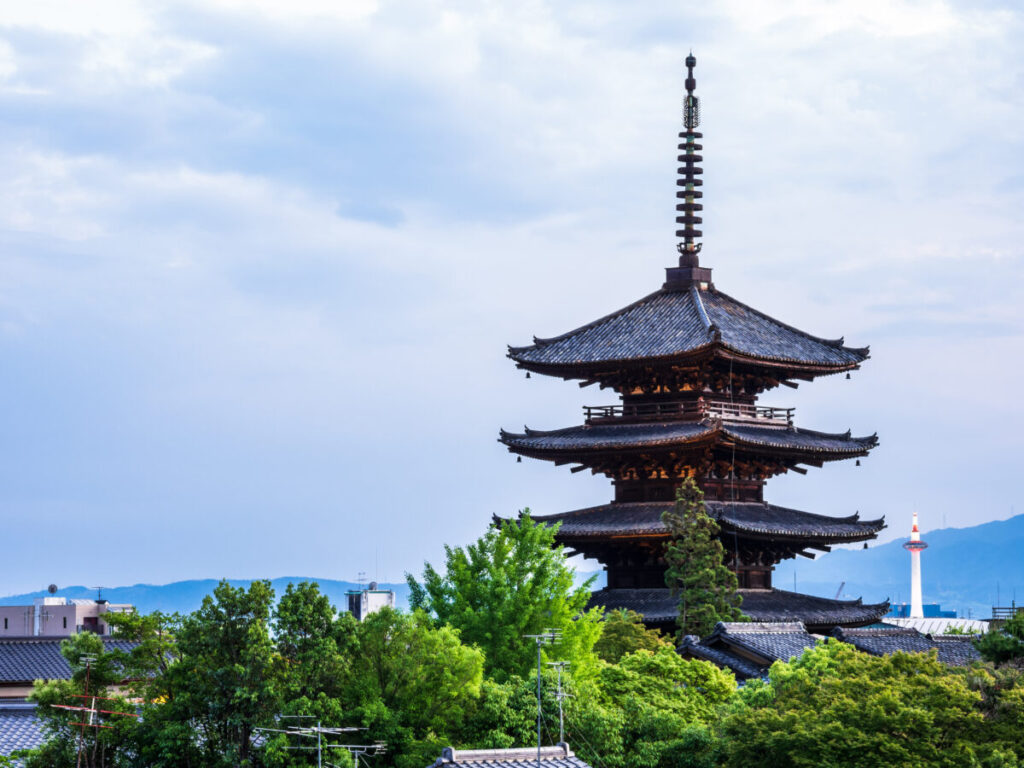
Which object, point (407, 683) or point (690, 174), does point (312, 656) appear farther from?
point (690, 174)

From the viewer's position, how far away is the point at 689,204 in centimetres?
7881

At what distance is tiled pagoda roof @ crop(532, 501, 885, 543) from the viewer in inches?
2736

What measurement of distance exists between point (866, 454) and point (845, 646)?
3052 centimetres

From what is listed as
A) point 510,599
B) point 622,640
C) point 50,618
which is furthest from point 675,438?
point 50,618

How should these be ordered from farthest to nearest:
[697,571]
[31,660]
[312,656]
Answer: [31,660], [697,571], [312,656]

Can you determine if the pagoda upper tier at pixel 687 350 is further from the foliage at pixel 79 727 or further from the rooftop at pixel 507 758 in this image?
the rooftop at pixel 507 758

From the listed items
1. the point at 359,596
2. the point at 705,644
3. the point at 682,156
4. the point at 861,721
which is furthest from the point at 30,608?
the point at 861,721

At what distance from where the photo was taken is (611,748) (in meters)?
45.5

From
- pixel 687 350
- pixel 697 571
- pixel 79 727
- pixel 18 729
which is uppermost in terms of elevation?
pixel 687 350

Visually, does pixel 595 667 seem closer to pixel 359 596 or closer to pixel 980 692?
pixel 980 692

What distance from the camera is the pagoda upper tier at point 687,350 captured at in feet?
238

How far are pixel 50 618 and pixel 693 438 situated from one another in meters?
54.6

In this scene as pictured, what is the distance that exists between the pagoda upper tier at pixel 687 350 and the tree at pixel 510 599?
1751cm

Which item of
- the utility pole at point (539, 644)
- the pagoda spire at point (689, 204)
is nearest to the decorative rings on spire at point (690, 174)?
the pagoda spire at point (689, 204)
